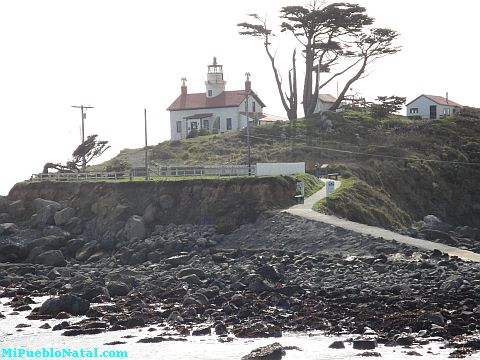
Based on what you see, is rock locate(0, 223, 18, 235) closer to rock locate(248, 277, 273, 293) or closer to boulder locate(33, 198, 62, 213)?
boulder locate(33, 198, 62, 213)

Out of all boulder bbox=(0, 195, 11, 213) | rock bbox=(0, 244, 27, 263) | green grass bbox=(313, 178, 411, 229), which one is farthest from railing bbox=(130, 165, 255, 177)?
rock bbox=(0, 244, 27, 263)

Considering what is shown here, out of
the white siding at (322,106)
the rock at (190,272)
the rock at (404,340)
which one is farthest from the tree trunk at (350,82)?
the rock at (404,340)

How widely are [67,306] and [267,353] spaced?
425 inches

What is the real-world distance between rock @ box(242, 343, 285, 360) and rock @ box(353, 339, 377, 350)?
222 centimetres

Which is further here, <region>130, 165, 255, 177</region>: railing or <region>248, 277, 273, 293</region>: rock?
<region>130, 165, 255, 177</region>: railing

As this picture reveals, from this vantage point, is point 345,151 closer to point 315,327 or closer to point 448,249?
point 448,249

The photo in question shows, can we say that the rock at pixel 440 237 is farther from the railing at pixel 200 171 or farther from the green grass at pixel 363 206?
the railing at pixel 200 171

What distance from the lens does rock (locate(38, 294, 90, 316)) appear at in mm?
34312

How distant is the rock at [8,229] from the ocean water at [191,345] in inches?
903

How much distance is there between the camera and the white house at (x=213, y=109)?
83.8m

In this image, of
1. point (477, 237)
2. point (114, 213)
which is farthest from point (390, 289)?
point (114, 213)

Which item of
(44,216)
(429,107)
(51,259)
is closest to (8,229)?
(44,216)

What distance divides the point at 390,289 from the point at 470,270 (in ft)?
12.4

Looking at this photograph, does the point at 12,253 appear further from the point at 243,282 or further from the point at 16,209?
the point at 243,282
